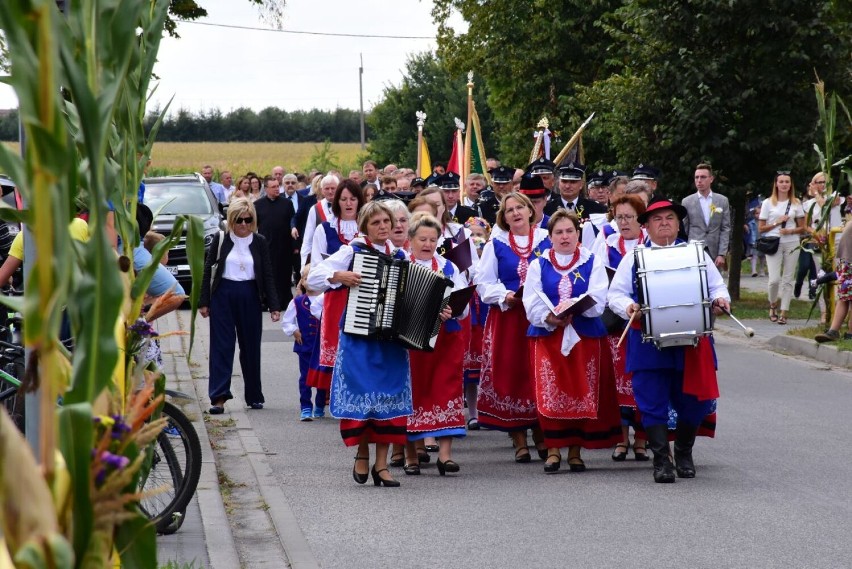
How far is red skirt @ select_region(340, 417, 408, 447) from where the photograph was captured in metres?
8.77

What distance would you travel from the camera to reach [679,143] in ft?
70.7

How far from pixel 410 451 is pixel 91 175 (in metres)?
7.04

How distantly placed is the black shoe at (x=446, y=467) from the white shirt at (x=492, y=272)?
3.97 ft

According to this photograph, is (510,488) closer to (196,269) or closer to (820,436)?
(820,436)

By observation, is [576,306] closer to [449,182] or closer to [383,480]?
[383,480]

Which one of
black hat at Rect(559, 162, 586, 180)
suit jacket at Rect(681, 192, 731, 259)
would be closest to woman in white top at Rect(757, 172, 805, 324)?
suit jacket at Rect(681, 192, 731, 259)

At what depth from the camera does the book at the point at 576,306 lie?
360 inches

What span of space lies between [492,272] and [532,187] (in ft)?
5.43

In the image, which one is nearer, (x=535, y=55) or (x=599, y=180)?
(x=599, y=180)

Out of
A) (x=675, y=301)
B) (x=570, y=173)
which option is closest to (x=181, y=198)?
(x=570, y=173)

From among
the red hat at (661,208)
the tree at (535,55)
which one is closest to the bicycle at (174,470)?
the red hat at (661,208)

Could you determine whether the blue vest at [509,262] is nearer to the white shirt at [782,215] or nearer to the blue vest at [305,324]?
the blue vest at [305,324]

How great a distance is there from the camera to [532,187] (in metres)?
11.4

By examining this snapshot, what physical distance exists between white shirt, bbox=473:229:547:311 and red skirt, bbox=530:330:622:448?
454 millimetres
